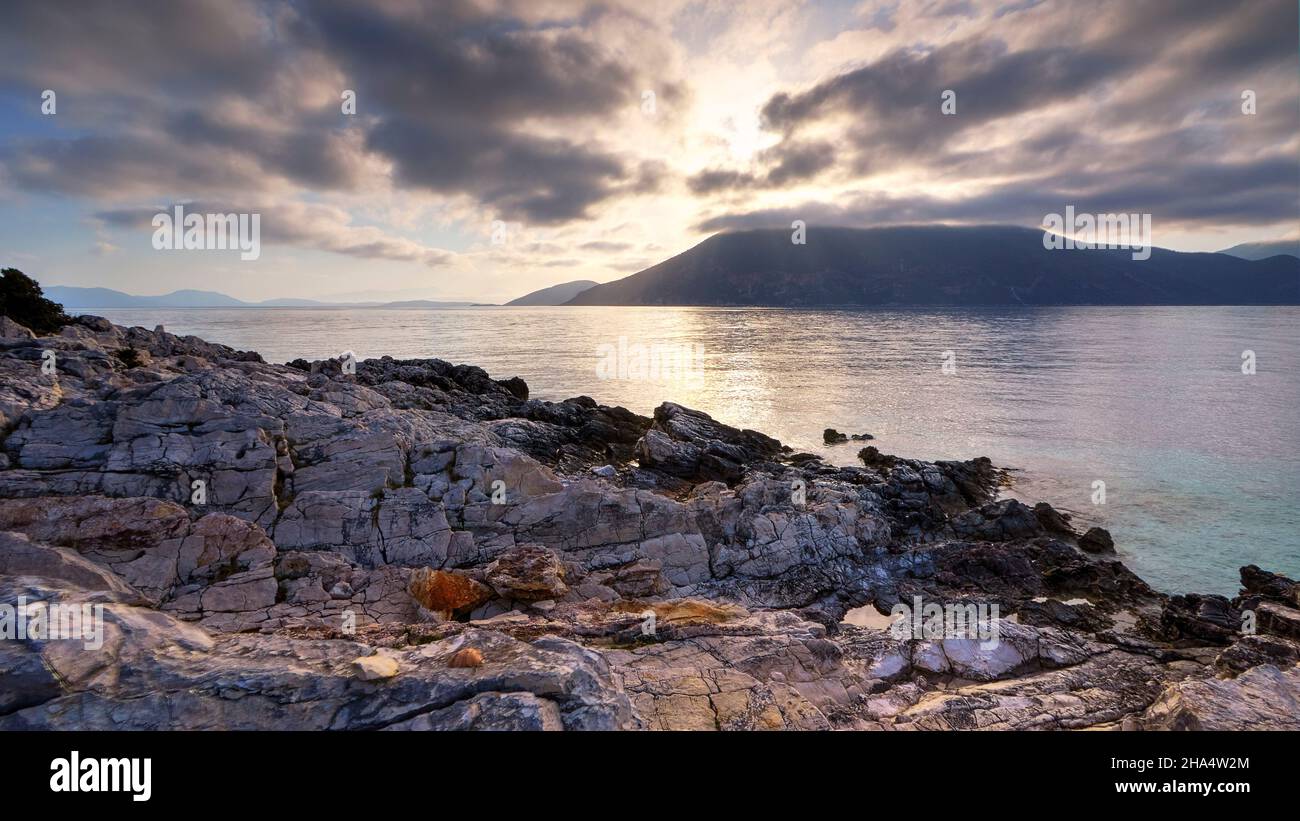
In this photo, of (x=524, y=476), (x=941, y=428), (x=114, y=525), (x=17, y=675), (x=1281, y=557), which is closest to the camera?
(x=17, y=675)

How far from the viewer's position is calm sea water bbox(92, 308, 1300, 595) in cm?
2342

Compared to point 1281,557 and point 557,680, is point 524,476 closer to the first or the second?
point 557,680

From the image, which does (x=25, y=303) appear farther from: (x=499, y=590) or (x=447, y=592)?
(x=499, y=590)

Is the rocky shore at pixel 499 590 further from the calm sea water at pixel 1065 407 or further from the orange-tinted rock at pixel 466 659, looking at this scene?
the calm sea water at pixel 1065 407

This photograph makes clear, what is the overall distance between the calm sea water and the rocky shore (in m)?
4.88

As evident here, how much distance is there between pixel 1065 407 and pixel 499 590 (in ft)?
164

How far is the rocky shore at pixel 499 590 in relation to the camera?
5887 millimetres

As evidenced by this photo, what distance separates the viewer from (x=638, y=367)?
74.2 m

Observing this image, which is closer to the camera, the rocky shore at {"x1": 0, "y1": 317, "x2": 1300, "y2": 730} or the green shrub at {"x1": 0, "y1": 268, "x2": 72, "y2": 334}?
the rocky shore at {"x1": 0, "y1": 317, "x2": 1300, "y2": 730}

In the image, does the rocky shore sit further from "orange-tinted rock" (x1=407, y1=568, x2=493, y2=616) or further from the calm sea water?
the calm sea water

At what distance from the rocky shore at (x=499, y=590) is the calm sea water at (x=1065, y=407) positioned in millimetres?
4884

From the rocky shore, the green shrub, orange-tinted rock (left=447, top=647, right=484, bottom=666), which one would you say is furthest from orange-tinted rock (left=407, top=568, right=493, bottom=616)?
the green shrub

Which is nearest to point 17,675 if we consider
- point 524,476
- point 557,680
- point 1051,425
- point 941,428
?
point 557,680
